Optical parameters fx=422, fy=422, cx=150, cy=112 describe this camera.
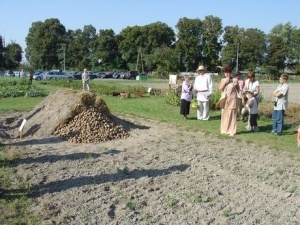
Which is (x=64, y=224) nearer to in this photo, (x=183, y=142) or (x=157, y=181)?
(x=157, y=181)

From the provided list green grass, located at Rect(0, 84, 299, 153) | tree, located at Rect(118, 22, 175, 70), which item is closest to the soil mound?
green grass, located at Rect(0, 84, 299, 153)

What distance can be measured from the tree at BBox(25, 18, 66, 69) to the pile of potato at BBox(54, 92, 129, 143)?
8820 cm

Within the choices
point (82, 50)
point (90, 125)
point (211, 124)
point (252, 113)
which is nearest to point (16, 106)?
point (90, 125)

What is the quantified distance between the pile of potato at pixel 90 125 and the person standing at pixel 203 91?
12.6 ft

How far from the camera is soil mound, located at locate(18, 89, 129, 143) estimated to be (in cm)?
1010

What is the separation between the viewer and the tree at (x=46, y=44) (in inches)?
3777

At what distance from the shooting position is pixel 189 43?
8262 centimetres

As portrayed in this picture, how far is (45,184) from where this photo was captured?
6398 mm

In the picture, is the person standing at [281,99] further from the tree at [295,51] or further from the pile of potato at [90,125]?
the tree at [295,51]

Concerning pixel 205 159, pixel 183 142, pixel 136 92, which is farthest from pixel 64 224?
pixel 136 92

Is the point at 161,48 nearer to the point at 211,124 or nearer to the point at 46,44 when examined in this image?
the point at 46,44

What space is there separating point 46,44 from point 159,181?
307 feet

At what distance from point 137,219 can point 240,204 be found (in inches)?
57.3

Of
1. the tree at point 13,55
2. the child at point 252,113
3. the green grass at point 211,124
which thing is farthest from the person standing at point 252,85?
the tree at point 13,55
